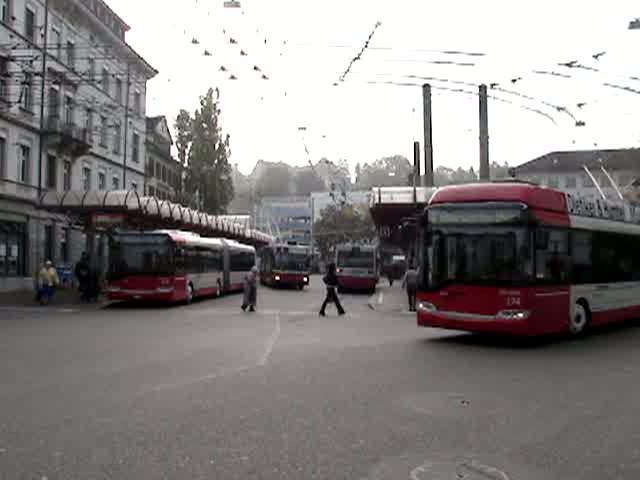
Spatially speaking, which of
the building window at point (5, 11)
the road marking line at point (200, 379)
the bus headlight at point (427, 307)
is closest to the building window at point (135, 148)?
the building window at point (5, 11)

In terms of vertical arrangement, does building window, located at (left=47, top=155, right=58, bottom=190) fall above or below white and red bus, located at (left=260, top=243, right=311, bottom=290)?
above

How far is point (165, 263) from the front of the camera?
22.9 meters

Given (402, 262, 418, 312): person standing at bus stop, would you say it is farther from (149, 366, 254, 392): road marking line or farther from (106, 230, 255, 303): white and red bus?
(149, 366, 254, 392): road marking line

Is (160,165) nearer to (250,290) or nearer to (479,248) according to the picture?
(250,290)

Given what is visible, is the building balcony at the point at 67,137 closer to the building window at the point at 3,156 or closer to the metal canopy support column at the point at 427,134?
the building window at the point at 3,156

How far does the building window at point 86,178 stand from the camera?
133ft

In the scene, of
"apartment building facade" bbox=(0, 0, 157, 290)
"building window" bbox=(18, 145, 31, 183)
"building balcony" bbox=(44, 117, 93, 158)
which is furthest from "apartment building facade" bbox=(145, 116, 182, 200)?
"building window" bbox=(18, 145, 31, 183)

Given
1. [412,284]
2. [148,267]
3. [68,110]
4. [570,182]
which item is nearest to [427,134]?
[412,284]

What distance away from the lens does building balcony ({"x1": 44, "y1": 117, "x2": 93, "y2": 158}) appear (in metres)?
35.5

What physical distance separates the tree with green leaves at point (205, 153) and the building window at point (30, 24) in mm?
21825

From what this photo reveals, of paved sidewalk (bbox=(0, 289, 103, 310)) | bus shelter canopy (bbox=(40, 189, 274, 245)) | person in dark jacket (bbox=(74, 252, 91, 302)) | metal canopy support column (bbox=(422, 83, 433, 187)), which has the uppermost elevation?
metal canopy support column (bbox=(422, 83, 433, 187))

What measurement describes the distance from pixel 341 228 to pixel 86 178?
4995 cm

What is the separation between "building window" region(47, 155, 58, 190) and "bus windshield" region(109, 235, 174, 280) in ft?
52.6

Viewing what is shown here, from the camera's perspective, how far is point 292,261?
39.8 meters
